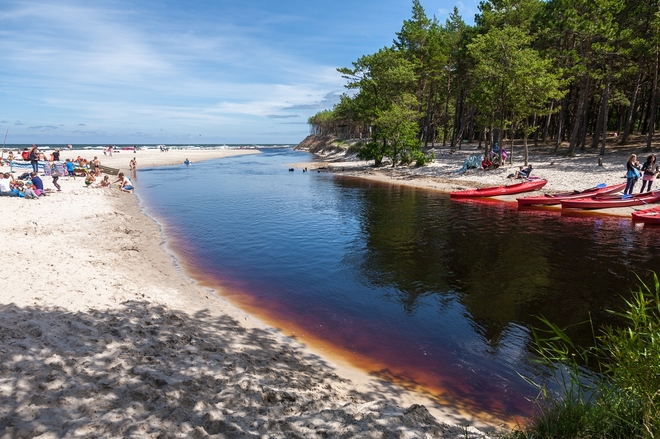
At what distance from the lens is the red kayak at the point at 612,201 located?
2066 centimetres

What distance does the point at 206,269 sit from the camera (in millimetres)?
12594

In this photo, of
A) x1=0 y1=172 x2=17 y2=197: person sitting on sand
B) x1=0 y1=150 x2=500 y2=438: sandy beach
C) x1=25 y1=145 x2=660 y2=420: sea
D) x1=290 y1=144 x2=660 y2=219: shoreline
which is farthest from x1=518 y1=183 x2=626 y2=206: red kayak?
x1=0 y1=172 x2=17 y2=197: person sitting on sand

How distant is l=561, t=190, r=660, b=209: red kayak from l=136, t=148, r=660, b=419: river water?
1089 millimetres

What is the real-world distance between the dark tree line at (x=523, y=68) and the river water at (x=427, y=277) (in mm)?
15067

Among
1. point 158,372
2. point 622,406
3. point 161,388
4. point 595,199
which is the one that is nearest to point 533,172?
point 595,199

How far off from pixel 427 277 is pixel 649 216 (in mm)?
13698

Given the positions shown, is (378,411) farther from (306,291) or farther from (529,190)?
(529,190)

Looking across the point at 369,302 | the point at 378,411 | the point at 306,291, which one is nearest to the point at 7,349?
the point at 378,411

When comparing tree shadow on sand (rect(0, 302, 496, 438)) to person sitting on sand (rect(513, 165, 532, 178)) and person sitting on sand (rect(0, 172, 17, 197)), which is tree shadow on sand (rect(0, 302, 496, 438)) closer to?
person sitting on sand (rect(0, 172, 17, 197))

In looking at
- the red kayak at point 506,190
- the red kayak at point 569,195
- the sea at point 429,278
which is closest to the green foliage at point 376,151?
the red kayak at point 506,190

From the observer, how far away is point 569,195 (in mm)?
23797

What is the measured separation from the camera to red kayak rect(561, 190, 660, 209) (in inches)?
813

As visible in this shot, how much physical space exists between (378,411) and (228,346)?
3390 mm

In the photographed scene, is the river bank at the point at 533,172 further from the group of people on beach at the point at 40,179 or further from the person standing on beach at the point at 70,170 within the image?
the person standing on beach at the point at 70,170
